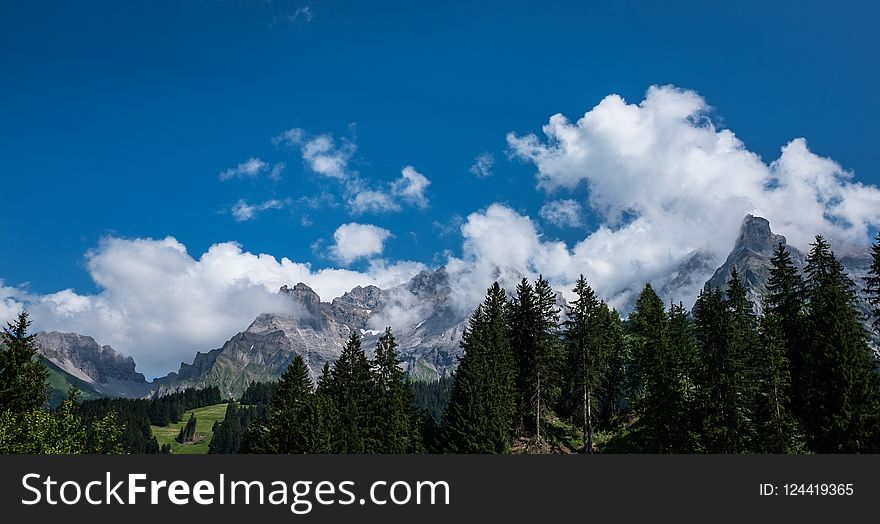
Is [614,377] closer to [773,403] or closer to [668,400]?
[668,400]

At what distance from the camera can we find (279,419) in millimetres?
64062

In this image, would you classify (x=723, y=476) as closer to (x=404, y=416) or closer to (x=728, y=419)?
(x=728, y=419)

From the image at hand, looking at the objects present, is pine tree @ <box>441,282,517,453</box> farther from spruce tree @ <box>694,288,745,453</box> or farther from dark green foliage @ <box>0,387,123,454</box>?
dark green foliage @ <box>0,387,123,454</box>

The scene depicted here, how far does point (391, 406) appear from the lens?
66.1 meters

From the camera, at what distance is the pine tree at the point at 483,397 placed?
63250 millimetres

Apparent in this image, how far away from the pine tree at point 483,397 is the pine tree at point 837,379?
27912 mm

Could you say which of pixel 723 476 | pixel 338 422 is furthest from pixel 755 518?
pixel 338 422

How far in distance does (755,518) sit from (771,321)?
3631 centimetres

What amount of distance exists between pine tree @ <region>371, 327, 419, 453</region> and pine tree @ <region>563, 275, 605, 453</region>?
746 inches

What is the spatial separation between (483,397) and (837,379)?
105 feet

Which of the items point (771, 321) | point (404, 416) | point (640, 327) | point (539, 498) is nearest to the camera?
point (539, 498)

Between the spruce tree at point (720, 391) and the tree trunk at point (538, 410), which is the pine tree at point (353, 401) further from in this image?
the spruce tree at point (720, 391)

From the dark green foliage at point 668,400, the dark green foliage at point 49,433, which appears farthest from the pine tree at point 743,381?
the dark green foliage at point 49,433

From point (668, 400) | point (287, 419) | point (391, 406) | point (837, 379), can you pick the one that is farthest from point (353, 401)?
point (837, 379)
